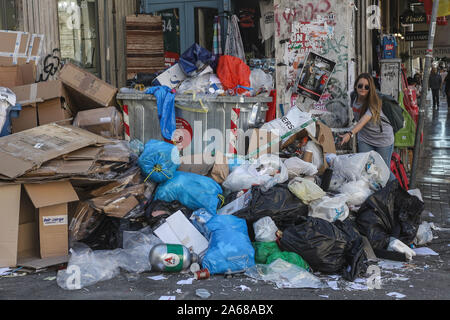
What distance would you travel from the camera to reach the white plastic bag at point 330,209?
4.91 m

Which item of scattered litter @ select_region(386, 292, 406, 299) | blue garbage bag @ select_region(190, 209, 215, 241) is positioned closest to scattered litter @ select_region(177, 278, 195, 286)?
blue garbage bag @ select_region(190, 209, 215, 241)

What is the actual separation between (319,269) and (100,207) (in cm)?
212

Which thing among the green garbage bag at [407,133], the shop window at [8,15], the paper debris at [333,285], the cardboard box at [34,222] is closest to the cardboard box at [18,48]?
the shop window at [8,15]

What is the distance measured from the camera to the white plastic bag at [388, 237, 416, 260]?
491 centimetres

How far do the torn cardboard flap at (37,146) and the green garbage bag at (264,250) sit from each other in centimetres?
192

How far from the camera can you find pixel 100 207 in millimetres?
5070

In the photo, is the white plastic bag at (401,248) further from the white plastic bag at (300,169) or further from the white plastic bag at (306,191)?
the white plastic bag at (300,169)

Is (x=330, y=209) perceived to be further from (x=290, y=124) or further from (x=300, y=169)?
(x=290, y=124)

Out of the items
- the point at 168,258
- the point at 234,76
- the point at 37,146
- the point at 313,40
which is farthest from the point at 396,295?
the point at 313,40

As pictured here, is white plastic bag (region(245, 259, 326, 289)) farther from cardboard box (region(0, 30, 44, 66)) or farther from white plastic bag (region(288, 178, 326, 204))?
cardboard box (region(0, 30, 44, 66))

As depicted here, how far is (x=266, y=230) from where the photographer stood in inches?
190

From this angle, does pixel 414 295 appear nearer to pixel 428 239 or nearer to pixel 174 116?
pixel 428 239

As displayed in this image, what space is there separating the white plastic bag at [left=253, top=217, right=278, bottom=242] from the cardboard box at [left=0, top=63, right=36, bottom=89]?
357 cm

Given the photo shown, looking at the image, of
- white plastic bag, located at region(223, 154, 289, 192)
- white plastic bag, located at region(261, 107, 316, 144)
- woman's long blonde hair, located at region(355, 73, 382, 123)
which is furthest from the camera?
white plastic bag, located at region(261, 107, 316, 144)
